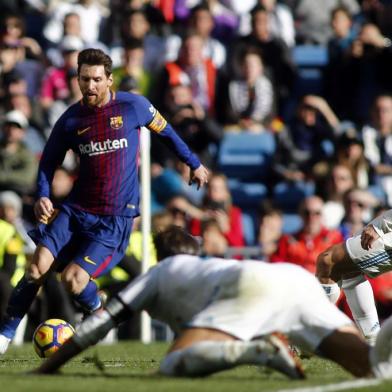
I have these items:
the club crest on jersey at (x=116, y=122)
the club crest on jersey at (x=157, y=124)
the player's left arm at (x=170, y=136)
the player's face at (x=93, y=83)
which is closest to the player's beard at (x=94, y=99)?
the player's face at (x=93, y=83)

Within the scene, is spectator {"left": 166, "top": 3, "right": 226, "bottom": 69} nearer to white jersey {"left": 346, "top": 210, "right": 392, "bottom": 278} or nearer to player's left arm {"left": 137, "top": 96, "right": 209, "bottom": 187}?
player's left arm {"left": 137, "top": 96, "right": 209, "bottom": 187}

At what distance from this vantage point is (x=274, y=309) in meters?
7.23

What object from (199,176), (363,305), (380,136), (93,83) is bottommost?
(363,305)

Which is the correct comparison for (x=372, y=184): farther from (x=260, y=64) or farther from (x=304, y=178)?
(x=260, y=64)

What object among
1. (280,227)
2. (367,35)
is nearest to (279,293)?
(280,227)

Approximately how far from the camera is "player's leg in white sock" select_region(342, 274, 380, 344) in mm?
10383

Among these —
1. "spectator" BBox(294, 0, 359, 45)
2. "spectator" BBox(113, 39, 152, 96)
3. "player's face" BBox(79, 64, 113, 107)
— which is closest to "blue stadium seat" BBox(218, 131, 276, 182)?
"spectator" BBox(113, 39, 152, 96)

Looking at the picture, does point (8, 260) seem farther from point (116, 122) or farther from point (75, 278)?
point (116, 122)

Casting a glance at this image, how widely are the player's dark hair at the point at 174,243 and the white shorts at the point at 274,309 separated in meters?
0.55

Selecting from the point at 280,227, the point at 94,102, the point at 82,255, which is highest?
the point at 94,102

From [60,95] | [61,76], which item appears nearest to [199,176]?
[60,95]

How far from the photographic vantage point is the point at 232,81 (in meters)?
17.7

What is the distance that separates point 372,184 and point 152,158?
9.66ft

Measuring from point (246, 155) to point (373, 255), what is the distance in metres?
7.66
